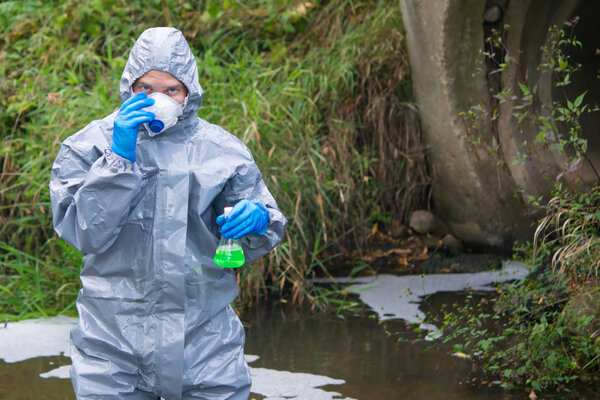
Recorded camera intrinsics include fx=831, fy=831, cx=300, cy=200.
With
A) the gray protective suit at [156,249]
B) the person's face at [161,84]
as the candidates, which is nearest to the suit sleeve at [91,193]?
the gray protective suit at [156,249]

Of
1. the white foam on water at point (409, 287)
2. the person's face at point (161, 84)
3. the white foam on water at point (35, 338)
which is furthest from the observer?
the white foam on water at point (409, 287)

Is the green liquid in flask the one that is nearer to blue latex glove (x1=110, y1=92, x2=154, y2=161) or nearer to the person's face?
blue latex glove (x1=110, y1=92, x2=154, y2=161)

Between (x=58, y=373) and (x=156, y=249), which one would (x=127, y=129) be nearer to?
(x=156, y=249)

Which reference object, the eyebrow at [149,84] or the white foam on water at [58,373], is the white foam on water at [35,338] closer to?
the white foam on water at [58,373]

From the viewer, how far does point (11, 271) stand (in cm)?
563

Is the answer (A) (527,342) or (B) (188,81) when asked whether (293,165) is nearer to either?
(A) (527,342)

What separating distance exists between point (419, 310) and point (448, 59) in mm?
1711

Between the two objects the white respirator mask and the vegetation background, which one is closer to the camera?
the white respirator mask

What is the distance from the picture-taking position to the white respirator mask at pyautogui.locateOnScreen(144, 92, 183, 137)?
8.39 feet

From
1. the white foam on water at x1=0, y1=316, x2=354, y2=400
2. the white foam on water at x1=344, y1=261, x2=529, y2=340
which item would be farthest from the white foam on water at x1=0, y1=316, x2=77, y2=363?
the white foam on water at x1=344, y1=261, x2=529, y2=340

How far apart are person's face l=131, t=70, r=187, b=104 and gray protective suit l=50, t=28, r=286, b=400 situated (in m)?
0.02

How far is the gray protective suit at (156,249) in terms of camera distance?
2.52 metres

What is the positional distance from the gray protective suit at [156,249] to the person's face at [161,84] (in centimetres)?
2

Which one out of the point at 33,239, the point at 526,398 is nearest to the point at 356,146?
the point at 33,239
